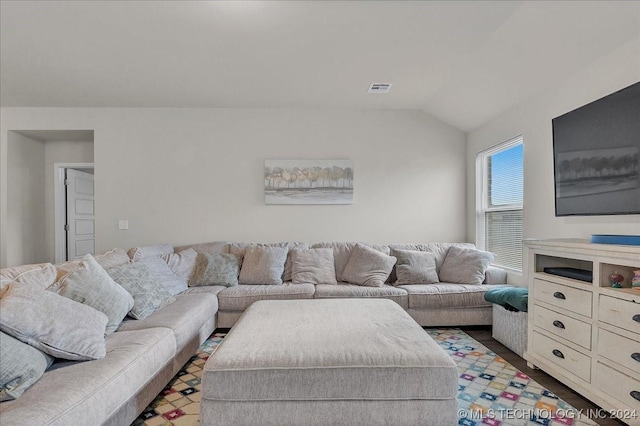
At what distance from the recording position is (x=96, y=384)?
136 cm

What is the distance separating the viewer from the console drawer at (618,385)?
1.63 m

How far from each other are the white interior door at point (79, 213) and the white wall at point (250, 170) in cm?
75

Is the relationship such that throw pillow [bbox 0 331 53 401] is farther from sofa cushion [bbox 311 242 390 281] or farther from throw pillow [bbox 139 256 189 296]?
sofa cushion [bbox 311 242 390 281]

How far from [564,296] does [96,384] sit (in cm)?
263

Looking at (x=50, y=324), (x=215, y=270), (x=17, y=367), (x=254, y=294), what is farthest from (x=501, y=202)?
(x=17, y=367)

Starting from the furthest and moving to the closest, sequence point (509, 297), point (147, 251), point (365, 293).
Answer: point (147, 251) < point (365, 293) < point (509, 297)

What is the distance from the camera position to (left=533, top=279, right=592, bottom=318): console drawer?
1.94 meters

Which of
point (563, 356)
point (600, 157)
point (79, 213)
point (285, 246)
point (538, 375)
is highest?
point (600, 157)

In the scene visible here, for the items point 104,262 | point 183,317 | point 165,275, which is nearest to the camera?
point 183,317

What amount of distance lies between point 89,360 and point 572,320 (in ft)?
8.91

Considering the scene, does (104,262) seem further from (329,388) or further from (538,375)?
(538,375)

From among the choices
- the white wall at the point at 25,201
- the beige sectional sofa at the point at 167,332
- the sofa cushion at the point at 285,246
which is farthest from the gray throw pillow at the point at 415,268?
the white wall at the point at 25,201

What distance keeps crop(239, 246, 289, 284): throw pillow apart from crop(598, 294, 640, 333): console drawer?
262 centimetres

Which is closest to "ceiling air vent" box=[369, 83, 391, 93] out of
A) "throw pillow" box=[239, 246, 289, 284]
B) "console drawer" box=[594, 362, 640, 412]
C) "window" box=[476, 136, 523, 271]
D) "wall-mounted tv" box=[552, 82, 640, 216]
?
"window" box=[476, 136, 523, 271]
